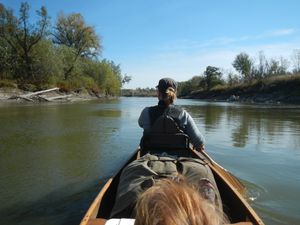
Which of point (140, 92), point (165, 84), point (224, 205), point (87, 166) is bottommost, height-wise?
point (140, 92)

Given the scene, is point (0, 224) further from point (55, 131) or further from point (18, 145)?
point (55, 131)

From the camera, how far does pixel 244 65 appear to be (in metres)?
62.8

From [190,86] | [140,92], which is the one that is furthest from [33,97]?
[140,92]

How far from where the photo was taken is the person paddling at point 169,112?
14.3ft

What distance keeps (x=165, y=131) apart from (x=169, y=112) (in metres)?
0.26

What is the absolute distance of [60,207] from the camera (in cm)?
450

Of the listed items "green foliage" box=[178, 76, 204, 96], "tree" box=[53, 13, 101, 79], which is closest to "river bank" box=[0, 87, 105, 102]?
"tree" box=[53, 13, 101, 79]

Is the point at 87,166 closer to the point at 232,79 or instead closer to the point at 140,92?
the point at 232,79

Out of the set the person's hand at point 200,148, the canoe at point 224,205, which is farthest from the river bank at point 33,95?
the canoe at point 224,205

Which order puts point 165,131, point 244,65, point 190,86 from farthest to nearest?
point 190,86
point 244,65
point 165,131

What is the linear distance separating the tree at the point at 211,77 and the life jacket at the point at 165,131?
2855 inches

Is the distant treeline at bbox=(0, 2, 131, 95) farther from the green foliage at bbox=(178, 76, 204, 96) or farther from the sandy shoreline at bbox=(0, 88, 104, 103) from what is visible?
the green foliage at bbox=(178, 76, 204, 96)

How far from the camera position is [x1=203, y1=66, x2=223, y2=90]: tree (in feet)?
248

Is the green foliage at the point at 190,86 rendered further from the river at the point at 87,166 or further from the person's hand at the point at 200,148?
the person's hand at the point at 200,148
